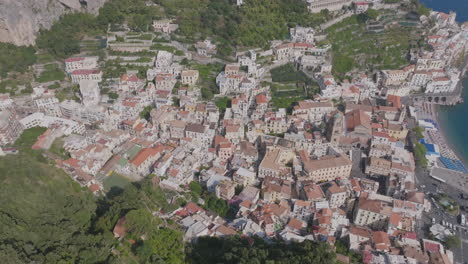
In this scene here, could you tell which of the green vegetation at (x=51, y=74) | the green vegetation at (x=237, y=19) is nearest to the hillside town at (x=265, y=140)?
the green vegetation at (x=51, y=74)

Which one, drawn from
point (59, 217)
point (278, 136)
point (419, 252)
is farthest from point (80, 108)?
point (419, 252)

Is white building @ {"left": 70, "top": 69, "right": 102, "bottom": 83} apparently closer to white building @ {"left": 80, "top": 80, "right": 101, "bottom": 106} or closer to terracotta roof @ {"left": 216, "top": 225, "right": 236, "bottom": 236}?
white building @ {"left": 80, "top": 80, "right": 101, "bottom": 106}

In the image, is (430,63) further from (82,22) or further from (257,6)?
(82,22)

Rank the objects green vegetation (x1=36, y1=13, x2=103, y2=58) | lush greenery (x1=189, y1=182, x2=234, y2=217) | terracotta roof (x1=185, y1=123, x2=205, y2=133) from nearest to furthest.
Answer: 1. lush greenery (x1=189, y1=182, x2=234, y2=217)
2. terracotta roof (x1=185, y1=123, x2=205, y2=133)
3. green vegetation (x1=36, y1=13, x2=103, y2=58)

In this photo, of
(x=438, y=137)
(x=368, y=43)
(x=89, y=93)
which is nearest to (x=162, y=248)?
(x=89, y=93)

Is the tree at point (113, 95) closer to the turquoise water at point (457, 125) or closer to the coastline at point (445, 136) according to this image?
the coastline at point (445, 136)

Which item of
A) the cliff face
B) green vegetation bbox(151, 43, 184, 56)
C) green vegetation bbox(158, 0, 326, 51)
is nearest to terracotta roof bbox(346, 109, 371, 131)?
green vegetation bbox(158, 0, 326, 51)

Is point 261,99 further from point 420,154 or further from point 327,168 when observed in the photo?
point 420,154
